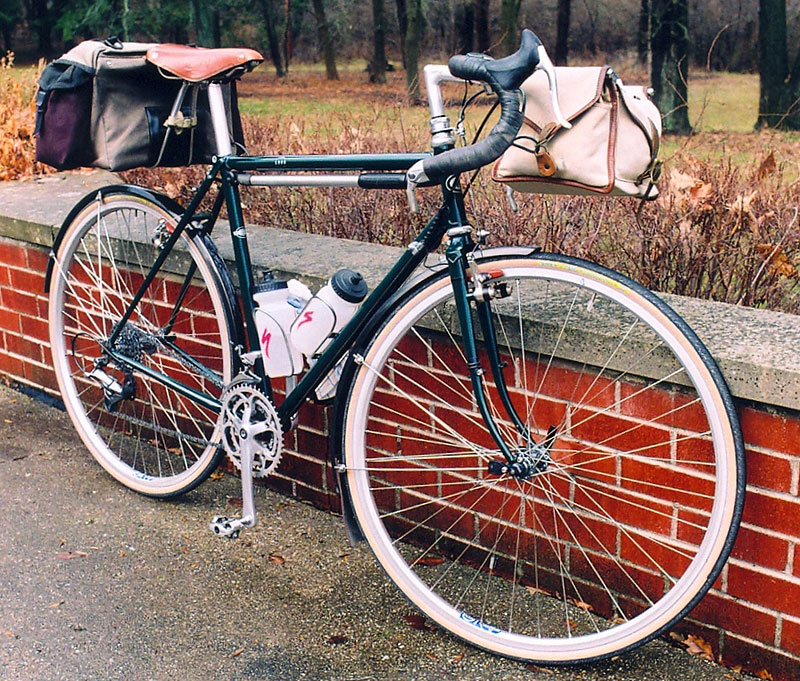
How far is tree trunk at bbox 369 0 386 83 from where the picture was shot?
31.2 m

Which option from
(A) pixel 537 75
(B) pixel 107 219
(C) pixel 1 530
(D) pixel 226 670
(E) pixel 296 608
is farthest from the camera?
(B) pixel 107 219

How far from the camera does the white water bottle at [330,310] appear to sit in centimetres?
280

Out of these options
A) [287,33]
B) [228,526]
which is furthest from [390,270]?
[287,33]

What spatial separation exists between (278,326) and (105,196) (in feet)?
3.15

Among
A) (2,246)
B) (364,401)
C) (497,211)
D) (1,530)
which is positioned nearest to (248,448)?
(364,401)

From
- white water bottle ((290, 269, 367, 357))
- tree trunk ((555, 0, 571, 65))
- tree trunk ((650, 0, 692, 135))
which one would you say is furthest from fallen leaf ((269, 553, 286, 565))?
tree trunk ((555, 0, 571, 65))

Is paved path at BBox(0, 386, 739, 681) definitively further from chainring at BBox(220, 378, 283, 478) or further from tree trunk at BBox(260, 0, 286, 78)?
tree trunk at BBox(260, 0, 286, 78)

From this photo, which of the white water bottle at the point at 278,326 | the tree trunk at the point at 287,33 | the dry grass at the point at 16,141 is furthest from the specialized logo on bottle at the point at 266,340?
the tree trunk at the point at 287,33

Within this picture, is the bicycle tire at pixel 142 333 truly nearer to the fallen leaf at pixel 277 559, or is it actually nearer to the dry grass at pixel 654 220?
the fallen leaf at pixel 277 559

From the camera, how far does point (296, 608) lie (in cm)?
289

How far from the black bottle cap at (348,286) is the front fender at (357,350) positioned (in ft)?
0.52

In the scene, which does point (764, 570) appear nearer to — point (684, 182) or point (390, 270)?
point (390, 270)

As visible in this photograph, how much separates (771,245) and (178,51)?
199cm

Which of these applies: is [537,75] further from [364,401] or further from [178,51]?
[178,51]
